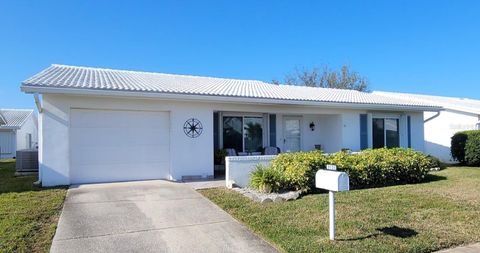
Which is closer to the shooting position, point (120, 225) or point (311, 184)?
point (120, 225)

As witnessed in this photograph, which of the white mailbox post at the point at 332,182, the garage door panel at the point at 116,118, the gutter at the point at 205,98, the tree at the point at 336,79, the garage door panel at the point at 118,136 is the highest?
the tree at the point at 336,79

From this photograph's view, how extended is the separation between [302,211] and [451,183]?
5.94 meters

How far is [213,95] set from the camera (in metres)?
11.0

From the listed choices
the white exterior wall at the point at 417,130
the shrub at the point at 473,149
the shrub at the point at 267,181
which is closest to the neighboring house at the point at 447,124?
the white exterior wall at the point at 417,130

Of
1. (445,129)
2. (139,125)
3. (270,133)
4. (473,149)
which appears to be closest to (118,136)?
(139,125)

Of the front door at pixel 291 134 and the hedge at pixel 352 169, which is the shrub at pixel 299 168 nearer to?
the hedge at pixel 352 169

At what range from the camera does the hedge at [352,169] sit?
28.1 feet

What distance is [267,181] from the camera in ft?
27.7

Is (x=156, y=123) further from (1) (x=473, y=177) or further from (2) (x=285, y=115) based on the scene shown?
(1) (x=473, y=177)

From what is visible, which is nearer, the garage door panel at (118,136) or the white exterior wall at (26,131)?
the garage door panel at (118,136)

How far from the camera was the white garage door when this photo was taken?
9.96 metres

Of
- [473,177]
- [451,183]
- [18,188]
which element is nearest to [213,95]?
[18,188]

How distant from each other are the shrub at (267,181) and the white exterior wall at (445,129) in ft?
48.0

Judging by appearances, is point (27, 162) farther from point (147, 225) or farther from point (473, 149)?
point (473, 149)
